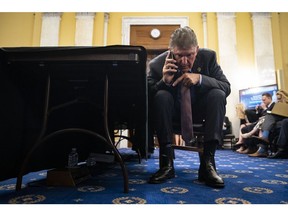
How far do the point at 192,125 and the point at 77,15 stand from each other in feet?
17.1

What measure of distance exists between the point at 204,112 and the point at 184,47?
378 mm

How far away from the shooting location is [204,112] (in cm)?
130

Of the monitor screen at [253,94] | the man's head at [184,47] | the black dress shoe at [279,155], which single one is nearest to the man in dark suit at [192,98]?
the man's head at [184,47]

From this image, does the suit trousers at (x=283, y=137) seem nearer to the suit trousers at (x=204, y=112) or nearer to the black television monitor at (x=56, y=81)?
the suit trousers at (x=204, y=112)

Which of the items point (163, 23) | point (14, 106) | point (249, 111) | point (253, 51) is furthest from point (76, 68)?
point (253, 51)

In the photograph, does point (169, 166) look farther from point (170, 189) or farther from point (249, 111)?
point (249, 111)

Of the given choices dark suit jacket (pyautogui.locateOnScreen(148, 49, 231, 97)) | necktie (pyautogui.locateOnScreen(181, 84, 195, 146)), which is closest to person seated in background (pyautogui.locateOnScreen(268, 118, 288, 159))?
dark suit jacket (pyautogui.locateOnScreen(148, 49, 231, 97))

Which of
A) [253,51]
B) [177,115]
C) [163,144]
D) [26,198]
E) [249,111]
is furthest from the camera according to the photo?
[253,51]

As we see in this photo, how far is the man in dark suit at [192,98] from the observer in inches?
46.0

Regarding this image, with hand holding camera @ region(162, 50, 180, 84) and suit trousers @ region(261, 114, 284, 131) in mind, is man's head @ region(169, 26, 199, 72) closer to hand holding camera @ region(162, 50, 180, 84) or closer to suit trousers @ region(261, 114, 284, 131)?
hand holding camera @ region(162, 50, 180, 84)

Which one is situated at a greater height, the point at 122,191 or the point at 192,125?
the point at 192,125

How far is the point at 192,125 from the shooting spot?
1253mm

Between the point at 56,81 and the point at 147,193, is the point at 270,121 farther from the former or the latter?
the point at 56,81

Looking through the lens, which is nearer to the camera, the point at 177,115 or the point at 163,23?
the point at 177,115
